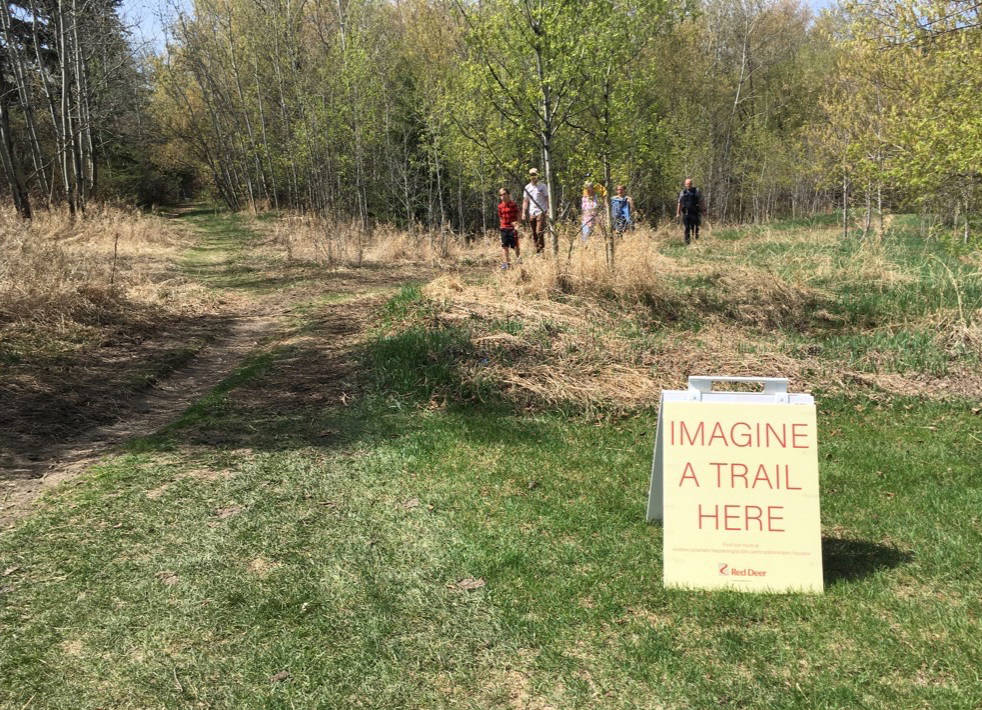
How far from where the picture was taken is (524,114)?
9.72 metres

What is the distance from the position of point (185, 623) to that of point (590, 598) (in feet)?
6.33

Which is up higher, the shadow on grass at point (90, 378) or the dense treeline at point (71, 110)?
the dense treeline at point (71, 110)

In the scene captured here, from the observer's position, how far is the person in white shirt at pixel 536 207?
10.6m

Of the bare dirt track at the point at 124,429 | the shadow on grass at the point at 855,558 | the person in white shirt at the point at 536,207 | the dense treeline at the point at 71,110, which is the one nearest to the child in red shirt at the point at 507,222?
the person in white shirt at the point at 536,207

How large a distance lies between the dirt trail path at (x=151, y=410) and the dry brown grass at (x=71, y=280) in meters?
1.27

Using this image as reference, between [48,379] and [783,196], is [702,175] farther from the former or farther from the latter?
[48,379]

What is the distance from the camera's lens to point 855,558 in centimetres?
355

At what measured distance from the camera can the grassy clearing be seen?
8.96 feet

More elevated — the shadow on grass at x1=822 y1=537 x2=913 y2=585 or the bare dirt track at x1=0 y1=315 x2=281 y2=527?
the bare dirt track at x1=0 y1=315 x2=281 y2=527

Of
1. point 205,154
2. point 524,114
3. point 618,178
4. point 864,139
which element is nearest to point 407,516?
point 524,114

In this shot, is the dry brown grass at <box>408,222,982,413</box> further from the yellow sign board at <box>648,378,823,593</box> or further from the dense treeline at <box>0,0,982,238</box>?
the yellow sign board at <box>648,378,823,593</box>

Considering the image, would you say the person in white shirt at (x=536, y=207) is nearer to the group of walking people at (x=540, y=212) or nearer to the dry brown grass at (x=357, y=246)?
the group of walking people at (x=540, y=212)

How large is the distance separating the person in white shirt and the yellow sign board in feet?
23.4

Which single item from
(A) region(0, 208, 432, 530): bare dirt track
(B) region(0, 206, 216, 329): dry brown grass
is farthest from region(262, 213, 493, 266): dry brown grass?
(B) region(0, 206, 216, 329): dry brown grass
